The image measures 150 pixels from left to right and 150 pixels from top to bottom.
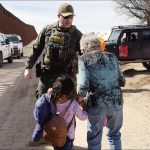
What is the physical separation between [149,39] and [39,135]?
14790mm

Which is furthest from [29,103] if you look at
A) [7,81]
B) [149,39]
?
[149,39]

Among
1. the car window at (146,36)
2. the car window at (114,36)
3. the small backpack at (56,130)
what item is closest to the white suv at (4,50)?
the car window at (114,36)

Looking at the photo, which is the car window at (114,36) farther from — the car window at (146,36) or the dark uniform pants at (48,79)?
the dark uniform pants at (48,79)

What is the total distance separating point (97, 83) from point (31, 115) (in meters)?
5.31

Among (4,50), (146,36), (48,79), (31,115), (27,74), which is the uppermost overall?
(27,74)

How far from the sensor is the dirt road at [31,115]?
8016mm

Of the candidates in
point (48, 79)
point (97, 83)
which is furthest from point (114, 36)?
point (97, 83)

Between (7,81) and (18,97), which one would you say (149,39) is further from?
(18,97)

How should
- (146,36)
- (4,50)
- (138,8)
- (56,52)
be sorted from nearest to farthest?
(56,52) < (146,36) < (4,50) < (138,8)

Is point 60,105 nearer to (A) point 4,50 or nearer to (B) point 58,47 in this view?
(B) point 58,47

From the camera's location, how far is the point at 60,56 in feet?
22.1

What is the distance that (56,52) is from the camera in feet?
22.1

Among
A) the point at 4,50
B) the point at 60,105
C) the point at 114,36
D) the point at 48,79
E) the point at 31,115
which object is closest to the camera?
Answer: the point at 60,105

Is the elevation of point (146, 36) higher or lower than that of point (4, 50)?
higher
